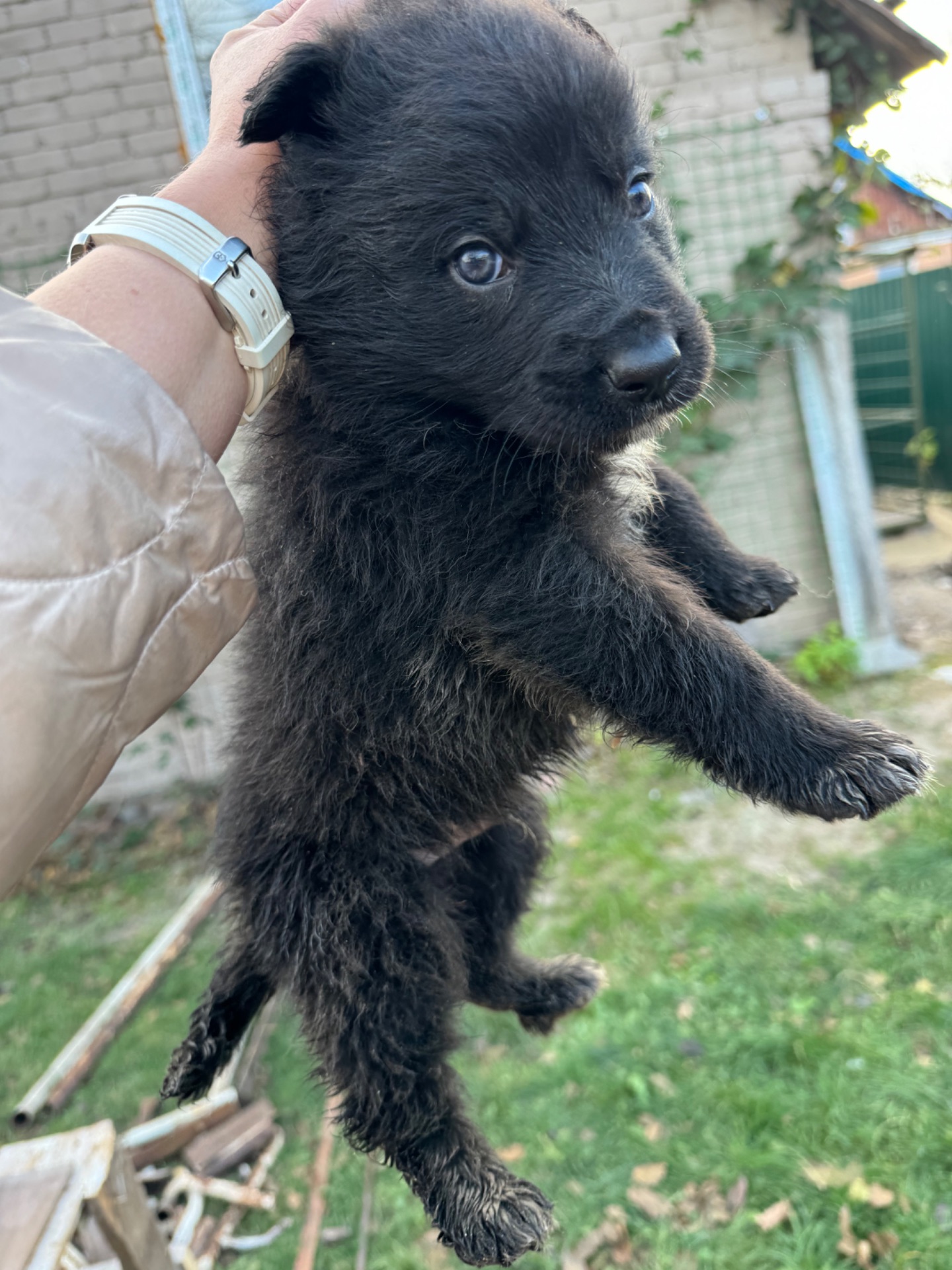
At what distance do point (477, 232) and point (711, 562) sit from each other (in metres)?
0.86

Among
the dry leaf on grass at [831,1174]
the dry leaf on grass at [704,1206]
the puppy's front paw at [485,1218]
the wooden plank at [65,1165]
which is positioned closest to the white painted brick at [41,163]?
the wooden plank at [65,1165]

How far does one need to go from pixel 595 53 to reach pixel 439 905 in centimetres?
156

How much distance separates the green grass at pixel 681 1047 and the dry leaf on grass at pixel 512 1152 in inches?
1.2

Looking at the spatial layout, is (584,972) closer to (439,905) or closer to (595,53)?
(439,905)

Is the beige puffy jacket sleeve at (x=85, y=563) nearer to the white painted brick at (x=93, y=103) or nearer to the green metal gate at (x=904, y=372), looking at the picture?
the white painted brick at (x=93, y=103)

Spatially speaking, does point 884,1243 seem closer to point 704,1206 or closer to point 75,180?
point 704,1206

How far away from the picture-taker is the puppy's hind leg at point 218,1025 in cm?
183

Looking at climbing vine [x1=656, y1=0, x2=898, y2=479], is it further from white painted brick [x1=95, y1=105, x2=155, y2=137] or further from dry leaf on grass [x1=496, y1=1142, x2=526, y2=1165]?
dry leaf on grass [x1=496, y1=1142, x2=526, y2=1165]

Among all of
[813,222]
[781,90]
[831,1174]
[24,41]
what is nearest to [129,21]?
[24,41]

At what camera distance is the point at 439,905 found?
1.83 metres

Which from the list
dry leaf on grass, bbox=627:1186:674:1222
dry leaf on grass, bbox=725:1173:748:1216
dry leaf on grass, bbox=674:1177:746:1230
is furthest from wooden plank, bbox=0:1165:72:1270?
dry leaf on grass, bbox=725:1173:748:1216

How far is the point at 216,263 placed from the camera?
5.00 ft

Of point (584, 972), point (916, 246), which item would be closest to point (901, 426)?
point (916, 246)

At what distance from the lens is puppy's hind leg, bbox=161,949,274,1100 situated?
6.01 feet
